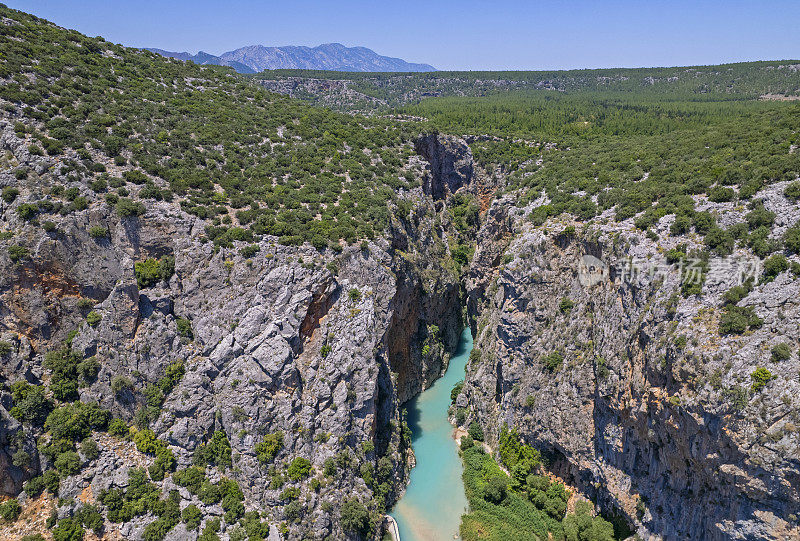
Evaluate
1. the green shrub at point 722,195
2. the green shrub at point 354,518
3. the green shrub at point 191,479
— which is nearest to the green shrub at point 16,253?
the green shrub at point 191,479

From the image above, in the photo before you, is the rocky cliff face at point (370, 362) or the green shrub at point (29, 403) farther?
the green shrub at point (29, 403)

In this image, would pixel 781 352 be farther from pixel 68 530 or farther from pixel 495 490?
pixel 68 530

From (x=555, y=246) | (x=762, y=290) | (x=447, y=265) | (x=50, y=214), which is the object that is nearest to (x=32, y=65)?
(x=50, y=214)

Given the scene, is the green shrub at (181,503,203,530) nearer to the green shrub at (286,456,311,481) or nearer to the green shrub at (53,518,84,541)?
the green shrub at (53,518,84,541)

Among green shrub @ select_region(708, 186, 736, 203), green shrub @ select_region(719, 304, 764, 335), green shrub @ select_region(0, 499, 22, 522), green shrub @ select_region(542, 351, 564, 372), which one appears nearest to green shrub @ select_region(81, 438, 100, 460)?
green shrub @ select_region(0, 499, 22, 522)

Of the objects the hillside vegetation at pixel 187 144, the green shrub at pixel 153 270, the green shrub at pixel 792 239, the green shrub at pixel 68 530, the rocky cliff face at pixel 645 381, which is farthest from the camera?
the hillside vegetation at pixel 187 144

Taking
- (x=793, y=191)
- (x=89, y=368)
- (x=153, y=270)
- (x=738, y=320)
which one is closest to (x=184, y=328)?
(x=153, y=270)

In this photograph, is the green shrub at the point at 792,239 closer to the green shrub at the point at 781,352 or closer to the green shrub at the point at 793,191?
the green shrub at the point at 793,191
